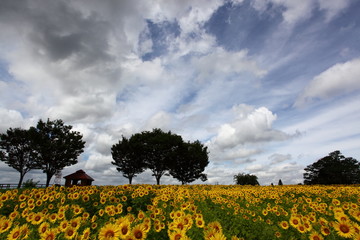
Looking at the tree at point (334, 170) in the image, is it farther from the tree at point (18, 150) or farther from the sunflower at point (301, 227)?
the tree at point (18, 150)

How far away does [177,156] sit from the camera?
3866cm

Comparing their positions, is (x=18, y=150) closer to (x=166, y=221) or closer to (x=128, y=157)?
(x=128, y=157)

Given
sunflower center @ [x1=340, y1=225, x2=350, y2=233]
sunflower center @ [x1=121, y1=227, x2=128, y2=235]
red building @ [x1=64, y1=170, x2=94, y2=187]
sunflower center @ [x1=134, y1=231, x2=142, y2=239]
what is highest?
red building @ [x1=64, y1=170, x2=94, y2=187]

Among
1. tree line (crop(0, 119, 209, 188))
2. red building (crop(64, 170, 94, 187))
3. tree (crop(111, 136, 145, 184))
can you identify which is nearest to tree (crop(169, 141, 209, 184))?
tree line (crop(0, 119, 209, 188))

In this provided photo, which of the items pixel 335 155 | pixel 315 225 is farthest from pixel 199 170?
pixel 315 225

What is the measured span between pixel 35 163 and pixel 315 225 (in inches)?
1403

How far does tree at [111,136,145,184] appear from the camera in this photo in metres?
38.5

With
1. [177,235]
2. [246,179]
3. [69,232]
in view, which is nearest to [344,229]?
[177,235]

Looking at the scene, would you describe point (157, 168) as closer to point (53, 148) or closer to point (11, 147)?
point (53, 148)

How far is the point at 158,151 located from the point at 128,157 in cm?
589

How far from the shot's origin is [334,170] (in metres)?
31.2

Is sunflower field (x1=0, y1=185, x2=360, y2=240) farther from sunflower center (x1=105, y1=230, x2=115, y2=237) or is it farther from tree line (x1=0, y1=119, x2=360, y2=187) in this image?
tree line (x1=0, y1=119, x2=360, y2=187)

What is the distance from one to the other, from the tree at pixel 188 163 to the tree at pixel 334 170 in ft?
57.6

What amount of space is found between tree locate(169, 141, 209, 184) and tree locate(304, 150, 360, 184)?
1754cm
